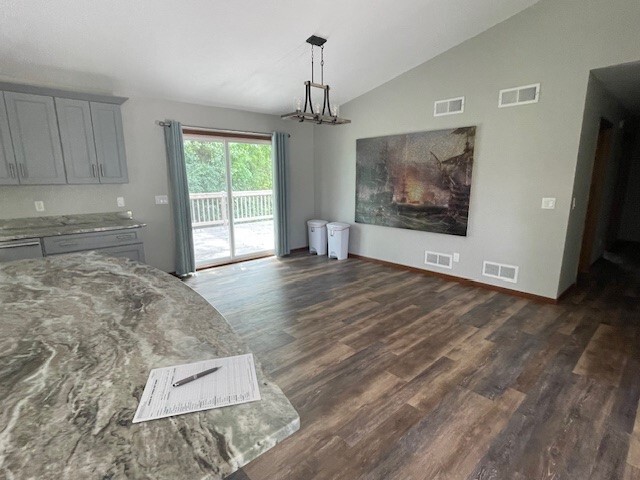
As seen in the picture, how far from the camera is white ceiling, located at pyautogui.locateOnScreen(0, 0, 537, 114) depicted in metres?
2.70

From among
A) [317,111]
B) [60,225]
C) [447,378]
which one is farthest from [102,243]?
[447,378]

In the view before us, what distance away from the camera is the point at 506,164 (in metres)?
3.80

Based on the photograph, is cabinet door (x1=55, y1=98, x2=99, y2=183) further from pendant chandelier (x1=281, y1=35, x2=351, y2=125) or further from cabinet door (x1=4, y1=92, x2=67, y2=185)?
pendant chandelier (x1=281, y1=35, x2=351, y2=125)

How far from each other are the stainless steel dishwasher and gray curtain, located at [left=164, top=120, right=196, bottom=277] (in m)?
1.62

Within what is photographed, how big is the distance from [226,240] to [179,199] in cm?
121

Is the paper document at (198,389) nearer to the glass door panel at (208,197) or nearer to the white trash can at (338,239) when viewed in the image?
the glass door panel at (208,197)

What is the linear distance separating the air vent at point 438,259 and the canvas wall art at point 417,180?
35cm

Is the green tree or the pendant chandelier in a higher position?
the pendant chandelier

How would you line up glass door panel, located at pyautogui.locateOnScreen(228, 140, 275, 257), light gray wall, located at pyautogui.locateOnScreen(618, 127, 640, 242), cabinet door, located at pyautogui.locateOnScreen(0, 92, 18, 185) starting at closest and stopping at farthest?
cabinet door, located at pyautogui.locateOnScreen(0, 92, 18, 185) < glass door panel, located at pyautogui.locateOnScreen(228, 140, 275, 257) < light gray wall, located at pyautogui.locateOnScreen(618, 127, 640, 242)

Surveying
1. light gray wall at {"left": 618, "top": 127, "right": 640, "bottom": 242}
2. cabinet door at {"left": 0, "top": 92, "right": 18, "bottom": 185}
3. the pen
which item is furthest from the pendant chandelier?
light gray wall at {"left": 618, "top": 127, "right": 640, "bottom": 242}

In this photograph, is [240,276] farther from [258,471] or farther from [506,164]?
[506,164]

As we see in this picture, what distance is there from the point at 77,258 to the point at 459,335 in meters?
3.13

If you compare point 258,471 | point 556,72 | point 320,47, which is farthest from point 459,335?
point 320,47

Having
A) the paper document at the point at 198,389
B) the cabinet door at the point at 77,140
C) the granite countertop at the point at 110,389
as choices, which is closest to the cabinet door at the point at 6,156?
the cabinet door at the point at 77,140
